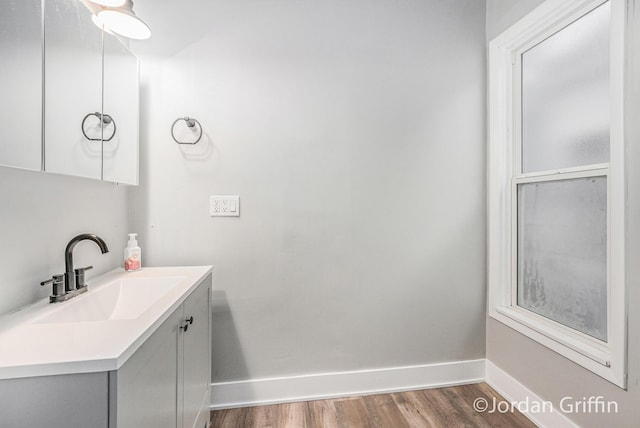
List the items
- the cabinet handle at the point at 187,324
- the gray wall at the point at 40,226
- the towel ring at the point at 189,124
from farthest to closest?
the towel ring at the point at 189,124
the cabinet handle at the point at 187,324
the gray wall at the point at 40,226

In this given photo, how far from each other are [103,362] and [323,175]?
1348 millimetres

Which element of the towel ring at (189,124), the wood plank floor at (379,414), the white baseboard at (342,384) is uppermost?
the towel ring at (189,124)

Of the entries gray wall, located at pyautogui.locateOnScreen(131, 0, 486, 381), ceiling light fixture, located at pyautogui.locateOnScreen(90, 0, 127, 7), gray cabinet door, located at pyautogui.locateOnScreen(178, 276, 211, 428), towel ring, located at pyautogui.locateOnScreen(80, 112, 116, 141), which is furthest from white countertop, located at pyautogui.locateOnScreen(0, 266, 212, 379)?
ceiling light fixture, located at pyautogui.locateOnScreen(90, 0, 127, 7)

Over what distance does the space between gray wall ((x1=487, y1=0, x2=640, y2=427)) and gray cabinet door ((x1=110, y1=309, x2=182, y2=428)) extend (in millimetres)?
1729

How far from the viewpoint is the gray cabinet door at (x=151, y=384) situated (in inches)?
26.4

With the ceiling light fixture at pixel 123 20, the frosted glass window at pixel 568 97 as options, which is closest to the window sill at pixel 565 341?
the frosted glass window at pixel 568 97

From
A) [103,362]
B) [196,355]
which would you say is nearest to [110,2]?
[103,362]

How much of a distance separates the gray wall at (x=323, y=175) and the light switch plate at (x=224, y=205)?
31 millimetres

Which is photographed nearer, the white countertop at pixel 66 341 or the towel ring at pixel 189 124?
the white countertop at pixel 66 341

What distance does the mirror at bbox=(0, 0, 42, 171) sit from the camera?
0.80m

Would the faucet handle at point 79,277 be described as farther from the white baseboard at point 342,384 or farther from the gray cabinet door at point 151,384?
the white baseboard at point 342,384

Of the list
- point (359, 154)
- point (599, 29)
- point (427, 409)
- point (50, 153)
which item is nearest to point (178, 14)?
point (50, 153)

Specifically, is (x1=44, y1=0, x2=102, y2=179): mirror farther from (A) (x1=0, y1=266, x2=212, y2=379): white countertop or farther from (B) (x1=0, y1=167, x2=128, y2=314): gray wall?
(A) (x1=0, y1=266, x2=212, y2=379): white countertop

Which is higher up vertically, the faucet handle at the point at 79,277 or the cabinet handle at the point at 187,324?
the faucet handle at the point at 79,277
